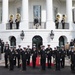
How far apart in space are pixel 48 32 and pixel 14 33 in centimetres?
414

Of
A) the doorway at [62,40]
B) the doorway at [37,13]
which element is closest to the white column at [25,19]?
the doorway at [37,13]

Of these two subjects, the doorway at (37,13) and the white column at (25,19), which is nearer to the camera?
the white column at (25,19)

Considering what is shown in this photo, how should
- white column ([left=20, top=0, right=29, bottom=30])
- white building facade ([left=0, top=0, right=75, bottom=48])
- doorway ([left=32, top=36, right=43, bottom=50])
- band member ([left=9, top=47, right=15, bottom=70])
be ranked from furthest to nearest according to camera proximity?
1. doorway ([left=32, top=36, right=43, bottom=50])
2. white column ([left=20, top=0, right=29, bottom=30])
3. white building facade ([left=0, top=0, right=75, bottom=48])
4. band member ([left=9, top=47, right=15, bottom=70])

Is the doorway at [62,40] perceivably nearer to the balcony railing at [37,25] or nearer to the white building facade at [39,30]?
the white building facade at [39,30]

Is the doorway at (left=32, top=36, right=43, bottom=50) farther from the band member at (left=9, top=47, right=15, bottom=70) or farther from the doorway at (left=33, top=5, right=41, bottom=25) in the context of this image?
the band member at (left=9, top=47, right=15, bottom=70)

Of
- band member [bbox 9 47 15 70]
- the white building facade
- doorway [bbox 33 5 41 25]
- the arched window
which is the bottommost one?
band member [bbox 9 47 15 70]

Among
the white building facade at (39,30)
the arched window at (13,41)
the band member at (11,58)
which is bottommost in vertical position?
the band member at (11,58)

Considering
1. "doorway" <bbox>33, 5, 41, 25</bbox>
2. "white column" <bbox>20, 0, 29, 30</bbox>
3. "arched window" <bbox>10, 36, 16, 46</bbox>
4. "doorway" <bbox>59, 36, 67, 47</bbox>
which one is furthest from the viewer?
"doorway" <bbox>33, 5, 41, 25</bbox>

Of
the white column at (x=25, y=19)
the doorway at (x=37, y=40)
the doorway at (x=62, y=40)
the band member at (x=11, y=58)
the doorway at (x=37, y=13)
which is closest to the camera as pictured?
the band member at (x=11, y=58)

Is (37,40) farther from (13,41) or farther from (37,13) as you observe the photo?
(37,13)

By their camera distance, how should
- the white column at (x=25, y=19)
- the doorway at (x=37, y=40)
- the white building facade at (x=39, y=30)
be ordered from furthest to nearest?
the doorway at (x=37, y=40)
the white column at (x=25, y=19)
the white building facade at (x=39, y=30)

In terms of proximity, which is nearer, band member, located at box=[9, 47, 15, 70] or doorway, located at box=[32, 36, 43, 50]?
band member, located at box=[9, 47, 15, 70]

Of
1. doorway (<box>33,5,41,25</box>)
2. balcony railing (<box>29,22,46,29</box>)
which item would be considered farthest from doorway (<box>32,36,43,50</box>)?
doorway (<box>33,5,41,25</box>)

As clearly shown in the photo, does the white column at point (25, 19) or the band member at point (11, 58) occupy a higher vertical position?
the white column at point (25, 19)
